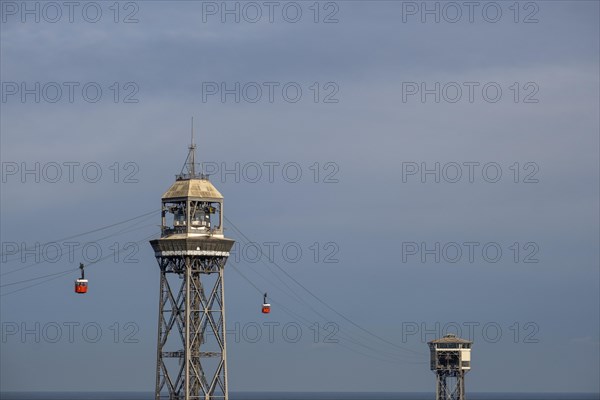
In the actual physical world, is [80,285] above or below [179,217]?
below

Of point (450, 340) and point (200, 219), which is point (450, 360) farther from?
point (200, 219)

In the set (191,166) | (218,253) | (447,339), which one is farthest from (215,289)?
(447,339)

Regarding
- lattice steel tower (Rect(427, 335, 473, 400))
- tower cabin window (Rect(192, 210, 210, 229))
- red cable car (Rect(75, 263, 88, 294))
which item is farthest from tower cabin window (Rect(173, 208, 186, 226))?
lattice steel tower (Rect(427, 335, 473, 400))

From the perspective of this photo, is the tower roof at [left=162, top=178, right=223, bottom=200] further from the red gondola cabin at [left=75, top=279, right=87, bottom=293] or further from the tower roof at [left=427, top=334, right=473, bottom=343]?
the tower roof at [left=427, top=334, right=473, bottom=343]

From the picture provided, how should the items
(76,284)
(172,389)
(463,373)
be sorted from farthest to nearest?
1. (463,373)
2. (172,389)
3. (76,284)

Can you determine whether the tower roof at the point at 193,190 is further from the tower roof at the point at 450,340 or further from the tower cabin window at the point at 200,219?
the tower roof at the point at 450,340

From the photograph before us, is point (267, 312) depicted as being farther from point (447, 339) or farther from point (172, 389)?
point (447, 339)

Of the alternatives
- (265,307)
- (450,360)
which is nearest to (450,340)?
(450,360)
